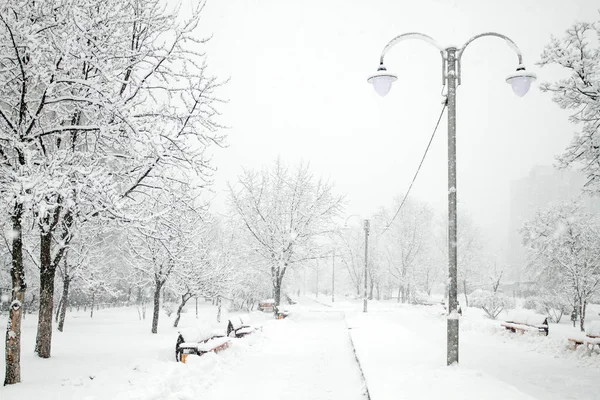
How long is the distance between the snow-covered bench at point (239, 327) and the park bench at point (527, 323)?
35.4 feet

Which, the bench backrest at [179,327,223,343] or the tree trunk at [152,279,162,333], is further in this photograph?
the tree trunk at [152,279,162,333]

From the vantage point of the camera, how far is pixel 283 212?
25766 millimetres

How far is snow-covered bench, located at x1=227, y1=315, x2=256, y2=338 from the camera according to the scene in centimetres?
1438

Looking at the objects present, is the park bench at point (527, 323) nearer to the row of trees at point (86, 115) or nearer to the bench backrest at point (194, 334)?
the bench backrest at point (194, 334)

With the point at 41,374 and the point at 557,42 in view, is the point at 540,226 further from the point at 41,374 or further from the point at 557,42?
the point at 41,374

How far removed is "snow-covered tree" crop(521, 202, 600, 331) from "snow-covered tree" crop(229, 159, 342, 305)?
46.1ft

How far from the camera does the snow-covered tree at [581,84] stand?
923 centimetres

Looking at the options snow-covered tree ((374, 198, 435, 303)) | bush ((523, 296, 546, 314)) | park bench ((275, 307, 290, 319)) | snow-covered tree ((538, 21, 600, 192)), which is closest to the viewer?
snow-covered tree ((538, 21, 600, 192))

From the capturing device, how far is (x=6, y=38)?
6.23 metres

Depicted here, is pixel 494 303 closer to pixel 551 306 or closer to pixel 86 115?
pixel 551 306

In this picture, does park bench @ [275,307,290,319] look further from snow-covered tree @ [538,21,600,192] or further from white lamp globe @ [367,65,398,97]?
white lamp globe @ [367,65,398,97]

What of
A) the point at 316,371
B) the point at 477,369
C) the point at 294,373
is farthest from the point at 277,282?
the point at 477,369

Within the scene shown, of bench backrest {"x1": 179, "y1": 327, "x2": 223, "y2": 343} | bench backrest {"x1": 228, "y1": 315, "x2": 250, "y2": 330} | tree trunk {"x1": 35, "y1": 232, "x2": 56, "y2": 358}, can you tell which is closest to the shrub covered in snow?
bench backrest {"x1": 228, "y1": 315, "x2": 250, "y2": 330}

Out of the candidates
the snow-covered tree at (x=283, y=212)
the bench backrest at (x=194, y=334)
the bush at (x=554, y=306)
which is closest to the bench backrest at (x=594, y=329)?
the bench backrest at (x=194, y=334)
